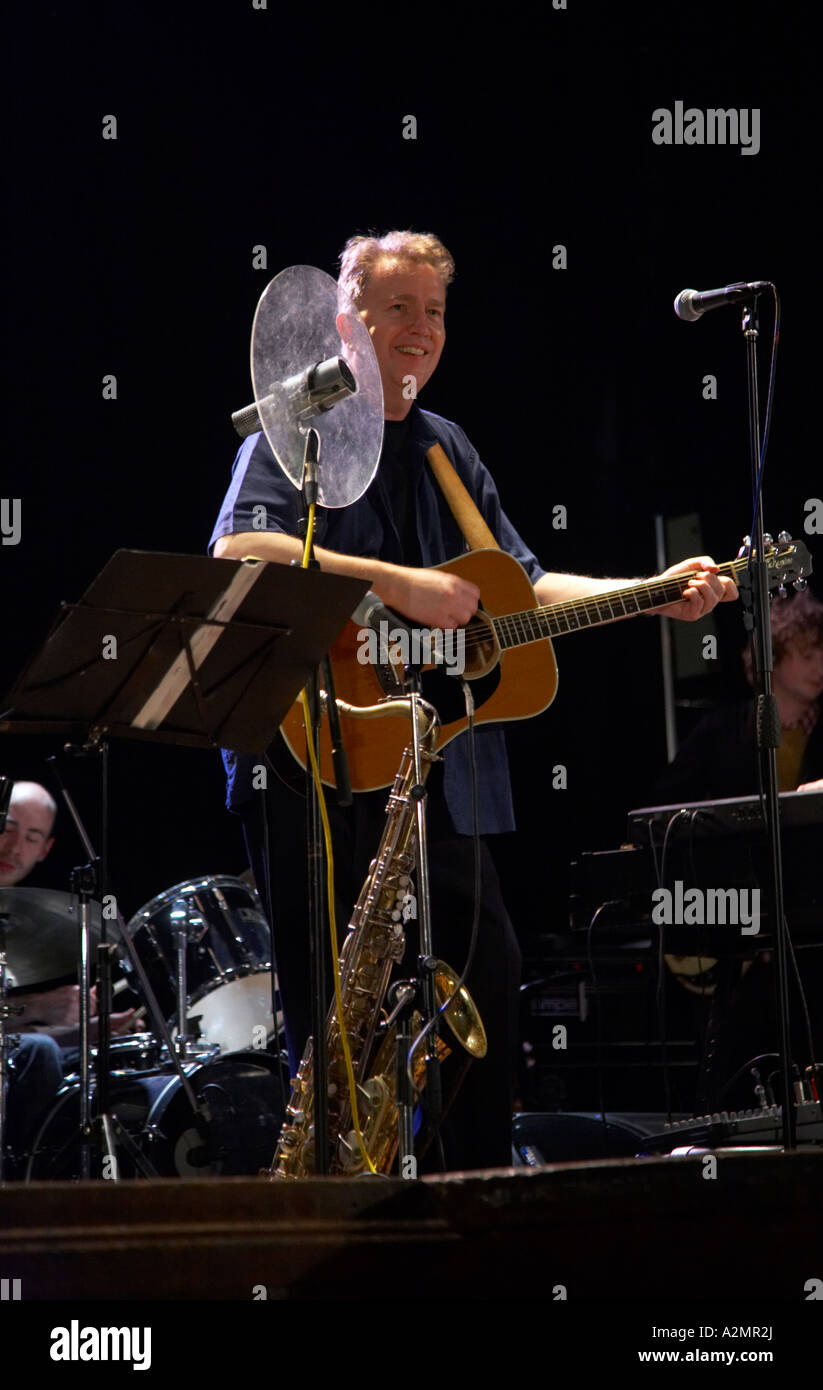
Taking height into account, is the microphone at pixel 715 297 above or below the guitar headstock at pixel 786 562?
above

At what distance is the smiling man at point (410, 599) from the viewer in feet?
10.3

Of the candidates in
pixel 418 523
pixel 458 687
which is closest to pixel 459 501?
pixel 418 523

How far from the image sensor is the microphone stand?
2607 mm

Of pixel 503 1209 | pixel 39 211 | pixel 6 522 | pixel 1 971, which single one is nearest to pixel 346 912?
pixel 503 1209

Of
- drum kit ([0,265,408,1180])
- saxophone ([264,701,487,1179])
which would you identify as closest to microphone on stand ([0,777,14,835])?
drum kit ([0,265,408,1180])

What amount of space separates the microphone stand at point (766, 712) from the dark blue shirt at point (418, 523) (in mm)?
698

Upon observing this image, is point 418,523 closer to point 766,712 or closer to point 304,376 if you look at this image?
point 304,376

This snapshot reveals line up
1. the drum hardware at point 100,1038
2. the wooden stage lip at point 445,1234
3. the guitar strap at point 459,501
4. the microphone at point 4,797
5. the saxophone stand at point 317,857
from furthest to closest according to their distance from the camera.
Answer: the microphone at point 4,797
the drum hardware at point 100,1038
the guitar strap at point 459,501
the saxophone stand at point 317,857
the wooden stage lip at point 445,1234

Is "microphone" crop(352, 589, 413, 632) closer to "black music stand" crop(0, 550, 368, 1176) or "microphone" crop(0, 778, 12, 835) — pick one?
"black music stand" crop(0, 550, 368, 1176)

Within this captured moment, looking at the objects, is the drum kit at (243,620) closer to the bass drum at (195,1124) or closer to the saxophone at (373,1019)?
the saxophone at (373,1019)

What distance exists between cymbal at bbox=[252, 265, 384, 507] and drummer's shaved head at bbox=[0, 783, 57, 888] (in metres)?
3.25

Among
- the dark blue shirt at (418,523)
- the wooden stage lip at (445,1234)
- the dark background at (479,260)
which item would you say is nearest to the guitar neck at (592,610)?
the dark blue shirt at (418,523)

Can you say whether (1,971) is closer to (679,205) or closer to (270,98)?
(270,98)

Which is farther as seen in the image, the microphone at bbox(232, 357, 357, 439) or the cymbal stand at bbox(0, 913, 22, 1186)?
the cymbal stand at bbox(0, 913, 22, 1186)
